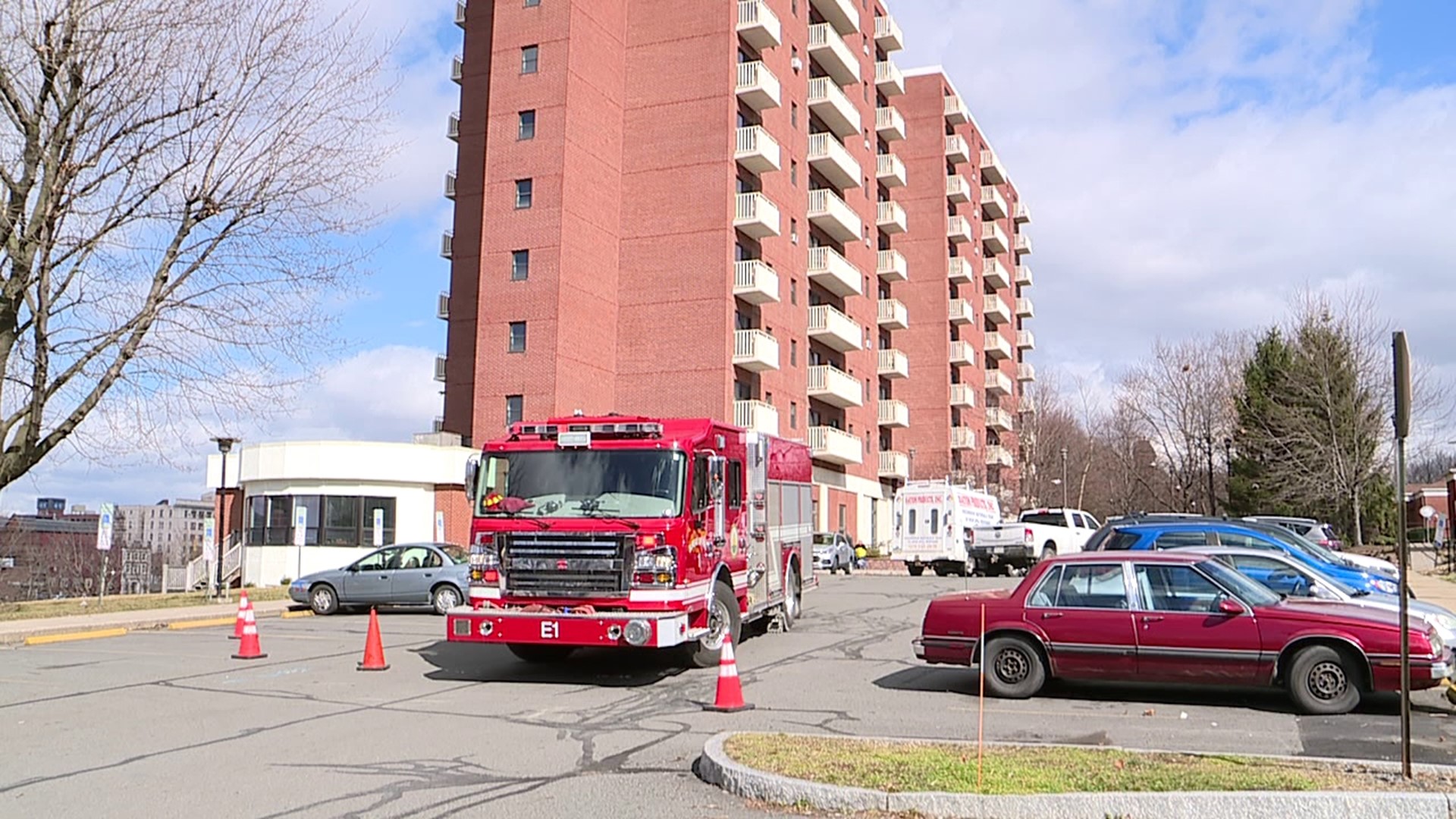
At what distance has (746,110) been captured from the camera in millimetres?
48875

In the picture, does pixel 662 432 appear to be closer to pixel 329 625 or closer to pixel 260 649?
pixel 260 649

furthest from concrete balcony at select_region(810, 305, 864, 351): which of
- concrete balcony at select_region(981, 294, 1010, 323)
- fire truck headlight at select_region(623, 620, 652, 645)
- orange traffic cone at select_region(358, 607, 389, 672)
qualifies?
fire truck headlight at select_region(623, 620, 652, 645)

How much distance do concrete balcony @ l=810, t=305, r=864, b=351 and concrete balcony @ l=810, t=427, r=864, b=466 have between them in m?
3.23

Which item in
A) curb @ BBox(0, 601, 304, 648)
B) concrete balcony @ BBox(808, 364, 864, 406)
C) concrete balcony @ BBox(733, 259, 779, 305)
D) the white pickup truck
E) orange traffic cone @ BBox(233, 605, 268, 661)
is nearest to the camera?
orange traffic cone @ BBox(233, 605, 268, 661)

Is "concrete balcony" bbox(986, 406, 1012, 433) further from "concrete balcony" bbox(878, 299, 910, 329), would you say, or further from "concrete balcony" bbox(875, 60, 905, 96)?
"concrete balcony" bbox(875, 60, 905, 96)

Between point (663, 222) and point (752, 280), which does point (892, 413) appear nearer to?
point (752, 280)

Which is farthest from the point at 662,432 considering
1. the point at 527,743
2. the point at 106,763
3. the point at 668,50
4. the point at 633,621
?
the point at 668,50

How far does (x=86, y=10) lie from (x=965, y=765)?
2047 centimetres

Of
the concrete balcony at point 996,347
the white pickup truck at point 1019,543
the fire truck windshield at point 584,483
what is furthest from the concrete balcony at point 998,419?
the fire truck windshield at point 584,483

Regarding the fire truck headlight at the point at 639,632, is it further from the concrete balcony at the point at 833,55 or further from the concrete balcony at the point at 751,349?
the concrete balcony at the point at 833,55

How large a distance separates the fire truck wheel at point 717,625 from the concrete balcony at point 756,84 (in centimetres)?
3534

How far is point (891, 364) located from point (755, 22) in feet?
71.5

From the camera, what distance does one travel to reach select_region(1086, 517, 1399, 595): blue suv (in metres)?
17.6

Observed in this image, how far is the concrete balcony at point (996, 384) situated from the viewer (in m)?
84.9
